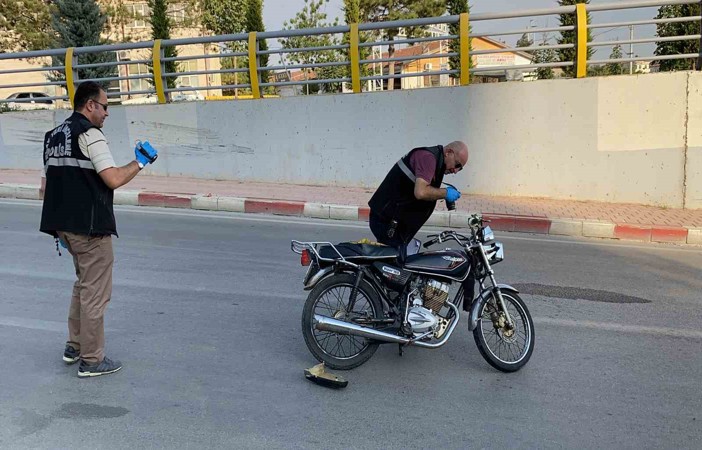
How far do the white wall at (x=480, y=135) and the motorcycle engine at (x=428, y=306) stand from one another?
739 centimetres

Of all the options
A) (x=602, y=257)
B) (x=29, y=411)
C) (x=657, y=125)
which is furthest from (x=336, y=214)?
(x=29, y=411)

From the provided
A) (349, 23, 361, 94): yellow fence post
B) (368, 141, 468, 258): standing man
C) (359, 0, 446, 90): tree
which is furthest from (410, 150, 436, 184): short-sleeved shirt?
(359, 0, 446, 90): tree

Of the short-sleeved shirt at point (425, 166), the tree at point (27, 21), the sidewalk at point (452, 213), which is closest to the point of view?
the short-sleeved shirt at point (425, 166)

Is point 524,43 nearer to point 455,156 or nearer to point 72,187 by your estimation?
point 455,156

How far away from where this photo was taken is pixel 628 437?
3648 millimetres

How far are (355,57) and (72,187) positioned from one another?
868 centimetres

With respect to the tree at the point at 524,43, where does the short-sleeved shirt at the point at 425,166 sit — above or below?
below

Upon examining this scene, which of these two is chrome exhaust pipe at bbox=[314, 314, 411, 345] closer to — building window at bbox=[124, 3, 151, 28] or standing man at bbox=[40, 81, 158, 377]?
standing man at bbox=[40, 81, 158, 377]

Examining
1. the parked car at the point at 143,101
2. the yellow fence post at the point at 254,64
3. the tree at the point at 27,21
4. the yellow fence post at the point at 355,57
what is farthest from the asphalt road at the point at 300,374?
the tree at the point at 27,21

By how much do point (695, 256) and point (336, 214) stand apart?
510 cm

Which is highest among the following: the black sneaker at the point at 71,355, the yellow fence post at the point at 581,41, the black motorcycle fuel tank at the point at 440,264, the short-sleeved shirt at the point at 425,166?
the yellow fence post at the point at 581,41

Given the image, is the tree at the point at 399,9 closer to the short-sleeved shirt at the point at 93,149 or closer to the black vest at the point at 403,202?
the black vest at the point at 403,202

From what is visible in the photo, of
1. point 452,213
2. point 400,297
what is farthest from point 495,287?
point 452,213

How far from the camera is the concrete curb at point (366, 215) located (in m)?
9.05
